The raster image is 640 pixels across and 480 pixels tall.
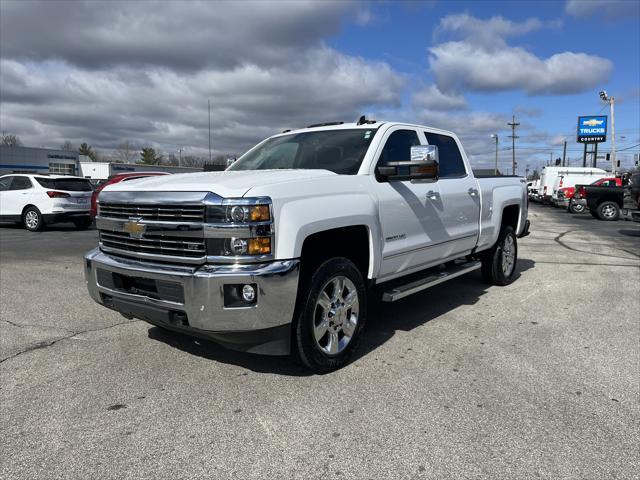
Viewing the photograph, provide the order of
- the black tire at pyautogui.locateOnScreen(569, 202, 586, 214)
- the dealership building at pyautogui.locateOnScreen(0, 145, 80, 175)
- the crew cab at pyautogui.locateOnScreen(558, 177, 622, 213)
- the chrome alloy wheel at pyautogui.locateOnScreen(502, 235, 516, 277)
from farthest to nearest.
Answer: the dealership building at pyautogui.locateOnScreen(0, 145, 80, 175), the black tire at pyautogui.locateOnScreen(569, 202, 586, 214), the crew cab at pyautogui.locateOnScreen(558, 177, 622, 213), the chrome alloy wheel at pyautogui.locateOnScreen(502, 235, 516, 277)

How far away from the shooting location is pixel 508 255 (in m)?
7.26

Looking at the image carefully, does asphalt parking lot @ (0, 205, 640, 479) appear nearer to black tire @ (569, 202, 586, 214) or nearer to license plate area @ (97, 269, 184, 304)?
license plate area @ (97, 269, 184, 304)

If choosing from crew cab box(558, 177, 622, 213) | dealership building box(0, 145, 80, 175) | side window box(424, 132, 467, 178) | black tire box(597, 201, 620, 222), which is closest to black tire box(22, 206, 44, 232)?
side window box(424, 132, 467, 178)

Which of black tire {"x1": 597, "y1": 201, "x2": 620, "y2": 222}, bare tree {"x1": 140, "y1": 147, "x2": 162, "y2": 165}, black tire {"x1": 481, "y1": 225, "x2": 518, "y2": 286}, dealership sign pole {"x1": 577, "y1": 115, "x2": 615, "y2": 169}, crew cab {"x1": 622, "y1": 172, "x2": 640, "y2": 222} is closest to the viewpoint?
black tire {"x1": 481, "y1": 225, "x2": 518, "y2": 286}

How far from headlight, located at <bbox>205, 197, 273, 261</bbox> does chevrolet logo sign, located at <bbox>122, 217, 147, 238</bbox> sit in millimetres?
622

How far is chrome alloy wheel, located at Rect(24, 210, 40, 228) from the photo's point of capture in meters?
14.4

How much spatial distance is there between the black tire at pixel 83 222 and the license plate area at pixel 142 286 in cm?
1166

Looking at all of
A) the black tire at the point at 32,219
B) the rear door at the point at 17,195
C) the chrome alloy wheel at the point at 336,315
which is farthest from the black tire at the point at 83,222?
the chrome alloy wheel at the point at 336,315

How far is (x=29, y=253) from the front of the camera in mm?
9898

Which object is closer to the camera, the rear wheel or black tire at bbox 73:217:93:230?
black tire at bbox 73:217:93:230

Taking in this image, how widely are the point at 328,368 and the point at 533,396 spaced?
1.44m

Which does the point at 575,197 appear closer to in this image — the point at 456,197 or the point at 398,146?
the point at 456,197

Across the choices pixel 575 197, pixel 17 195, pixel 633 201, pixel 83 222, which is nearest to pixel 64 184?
pixel 83 222

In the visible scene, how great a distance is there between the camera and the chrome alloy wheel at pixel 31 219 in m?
14.4
